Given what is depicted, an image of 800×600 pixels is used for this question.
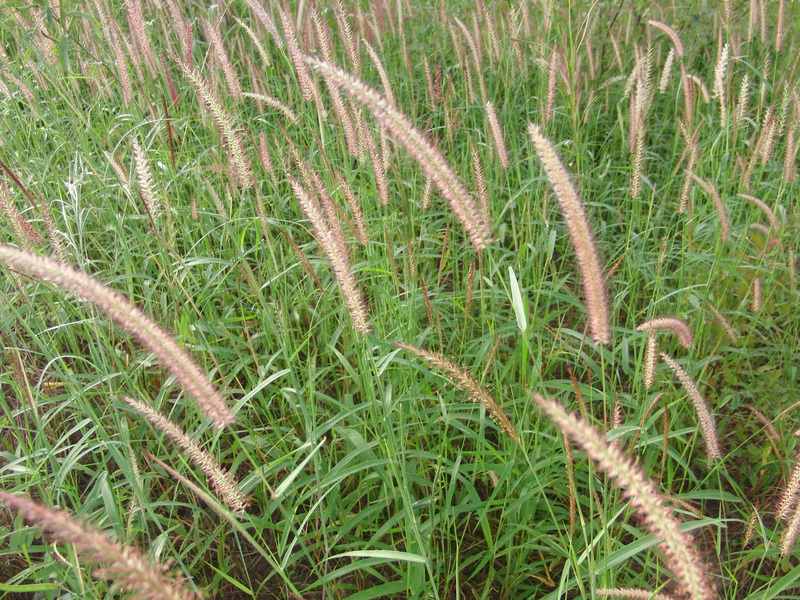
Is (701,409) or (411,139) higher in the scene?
(411,139)

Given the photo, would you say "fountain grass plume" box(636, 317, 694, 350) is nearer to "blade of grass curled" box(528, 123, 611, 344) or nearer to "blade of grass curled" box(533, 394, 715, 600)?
"blade of grass curled" box(528, 123, 611, 344)

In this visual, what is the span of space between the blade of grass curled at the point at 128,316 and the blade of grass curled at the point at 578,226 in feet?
2.33

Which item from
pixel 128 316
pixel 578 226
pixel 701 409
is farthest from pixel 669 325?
pixel 128 316

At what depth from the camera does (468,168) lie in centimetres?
322

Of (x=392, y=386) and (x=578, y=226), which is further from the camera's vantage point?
(x=392, y=386)

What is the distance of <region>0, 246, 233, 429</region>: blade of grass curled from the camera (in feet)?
2.65

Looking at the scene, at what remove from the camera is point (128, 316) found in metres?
0.92

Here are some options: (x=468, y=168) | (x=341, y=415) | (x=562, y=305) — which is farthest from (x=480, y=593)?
(x=468, y=168)

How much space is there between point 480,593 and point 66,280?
1461mm

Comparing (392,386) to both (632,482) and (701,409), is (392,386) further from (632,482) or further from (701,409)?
(632,482)

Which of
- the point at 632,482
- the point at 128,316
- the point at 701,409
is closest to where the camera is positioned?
the point at 632,482

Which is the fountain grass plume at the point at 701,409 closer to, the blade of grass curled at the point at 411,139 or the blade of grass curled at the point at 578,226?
the blade of grass curled at the point at 578,226

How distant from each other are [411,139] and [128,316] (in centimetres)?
60

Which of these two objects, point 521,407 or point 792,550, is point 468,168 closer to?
point 521,407
